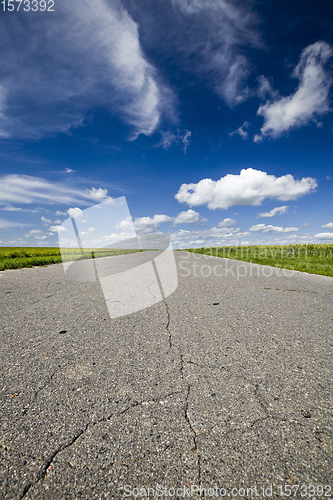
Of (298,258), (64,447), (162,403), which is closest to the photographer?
(64,447)

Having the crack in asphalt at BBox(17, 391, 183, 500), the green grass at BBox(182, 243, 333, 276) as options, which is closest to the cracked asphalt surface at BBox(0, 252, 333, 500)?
the crack in asphalt at BBox(17, 391, 183, 500)

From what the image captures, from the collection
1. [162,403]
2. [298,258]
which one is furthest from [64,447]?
[298,258]

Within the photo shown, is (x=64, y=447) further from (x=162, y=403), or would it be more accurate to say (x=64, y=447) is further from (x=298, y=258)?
(x=298, y=258)

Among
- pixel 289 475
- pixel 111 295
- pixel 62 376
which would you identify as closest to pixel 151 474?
pixel 289 475

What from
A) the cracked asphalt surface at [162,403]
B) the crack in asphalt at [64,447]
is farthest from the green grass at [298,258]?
the crack in asphalt at [64,447]

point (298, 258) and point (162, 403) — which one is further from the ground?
point (298, 258)

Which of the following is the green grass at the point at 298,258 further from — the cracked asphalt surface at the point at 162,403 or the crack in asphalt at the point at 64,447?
the crack in asphalt at the point at 64,447

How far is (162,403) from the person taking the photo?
88.9 inches

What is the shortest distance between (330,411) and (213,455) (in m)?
1.28

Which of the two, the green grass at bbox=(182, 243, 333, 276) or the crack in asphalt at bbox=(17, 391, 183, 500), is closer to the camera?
the crack in asphalt at bbox=(17, 391, 183, 500)

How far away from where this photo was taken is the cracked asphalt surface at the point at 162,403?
1615mm

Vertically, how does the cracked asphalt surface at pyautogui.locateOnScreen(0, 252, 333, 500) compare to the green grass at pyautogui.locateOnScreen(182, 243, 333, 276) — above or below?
below

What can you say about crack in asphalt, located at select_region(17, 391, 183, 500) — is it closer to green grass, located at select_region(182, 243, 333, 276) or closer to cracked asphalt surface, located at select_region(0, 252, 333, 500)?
cracked asphalt surface, located at select_region(0, 252, 333, 500)

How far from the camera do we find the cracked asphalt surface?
1615mm
